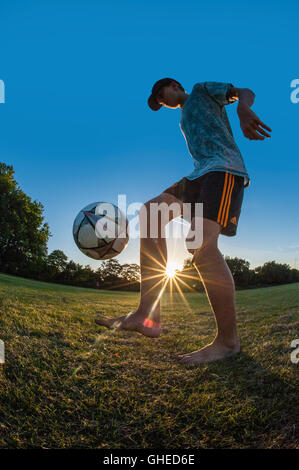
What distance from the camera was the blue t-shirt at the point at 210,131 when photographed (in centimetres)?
217

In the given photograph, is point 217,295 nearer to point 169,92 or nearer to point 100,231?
point 100,231

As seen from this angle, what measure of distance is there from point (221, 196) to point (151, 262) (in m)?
0.91

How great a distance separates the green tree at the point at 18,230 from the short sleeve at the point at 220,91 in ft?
76.3

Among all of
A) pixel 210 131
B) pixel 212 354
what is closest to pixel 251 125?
pixel 210 131

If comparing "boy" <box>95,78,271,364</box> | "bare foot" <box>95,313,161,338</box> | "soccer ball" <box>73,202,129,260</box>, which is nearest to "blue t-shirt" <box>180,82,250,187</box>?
"boy" <box>95,78,271,364</box>

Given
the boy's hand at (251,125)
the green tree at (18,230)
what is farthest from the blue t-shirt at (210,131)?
the green tree at (18,230)

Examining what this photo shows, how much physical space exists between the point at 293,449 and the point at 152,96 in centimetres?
316

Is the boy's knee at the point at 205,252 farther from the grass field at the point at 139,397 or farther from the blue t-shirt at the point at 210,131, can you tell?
the grass field at the point at 139,397

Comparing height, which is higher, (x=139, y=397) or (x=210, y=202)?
(x=210, y=202)

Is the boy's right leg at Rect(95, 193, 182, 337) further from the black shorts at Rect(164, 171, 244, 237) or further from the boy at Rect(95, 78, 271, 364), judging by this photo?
the black shorts at Rect(164, 171, 244, 237)

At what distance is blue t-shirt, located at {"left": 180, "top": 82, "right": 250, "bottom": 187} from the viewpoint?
217cm

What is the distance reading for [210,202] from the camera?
204 cm

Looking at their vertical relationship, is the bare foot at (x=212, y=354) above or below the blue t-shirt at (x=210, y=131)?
below
